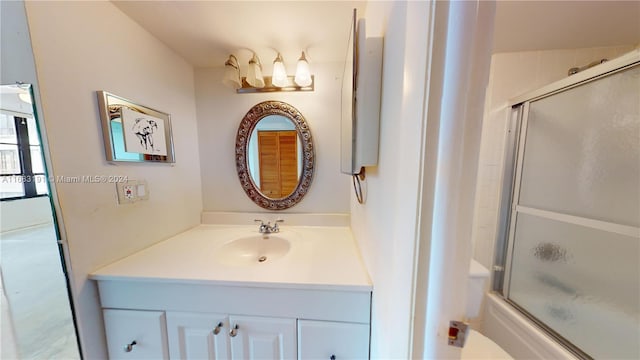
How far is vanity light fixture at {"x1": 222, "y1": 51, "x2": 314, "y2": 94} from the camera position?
110cm

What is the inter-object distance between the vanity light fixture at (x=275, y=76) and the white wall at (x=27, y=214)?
0.94 meters

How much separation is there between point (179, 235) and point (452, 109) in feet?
4.79

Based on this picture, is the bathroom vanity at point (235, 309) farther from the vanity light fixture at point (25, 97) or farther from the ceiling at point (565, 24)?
the ceiling at point (565, 24)

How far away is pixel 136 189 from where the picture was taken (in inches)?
35.6

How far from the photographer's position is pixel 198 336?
2.52 ft

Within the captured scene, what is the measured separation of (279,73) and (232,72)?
29cm

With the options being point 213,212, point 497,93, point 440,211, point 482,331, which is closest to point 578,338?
point 482,331

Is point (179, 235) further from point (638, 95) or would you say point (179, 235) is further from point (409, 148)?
point (638, 95)

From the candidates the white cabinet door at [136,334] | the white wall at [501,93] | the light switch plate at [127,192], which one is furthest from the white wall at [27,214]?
the white wall at [501,93]

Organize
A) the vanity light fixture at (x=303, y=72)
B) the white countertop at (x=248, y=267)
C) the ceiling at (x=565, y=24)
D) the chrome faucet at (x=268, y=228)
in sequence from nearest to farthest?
the white countertop at (x=248, y=267)
the ceiling at (x=565, y=24)
the vanity light fixture at (x=303, y=72)
the chrome faucet at (x=268, y=228)

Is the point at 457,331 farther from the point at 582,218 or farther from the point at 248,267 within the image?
the point at 582,218

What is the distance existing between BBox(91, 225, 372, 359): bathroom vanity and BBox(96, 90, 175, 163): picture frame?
0.51 meters

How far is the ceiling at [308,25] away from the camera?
820 mm

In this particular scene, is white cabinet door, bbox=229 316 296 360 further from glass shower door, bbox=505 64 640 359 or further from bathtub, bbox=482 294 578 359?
glass shower door, bbox=505 64 640 359
